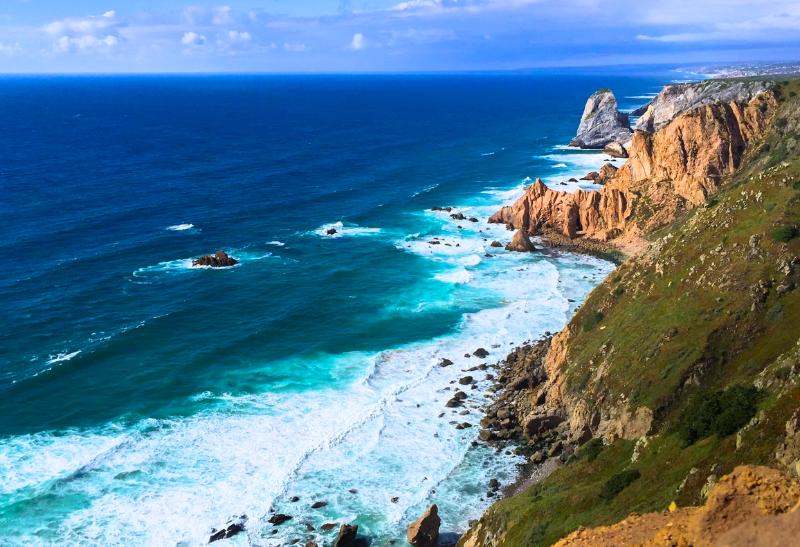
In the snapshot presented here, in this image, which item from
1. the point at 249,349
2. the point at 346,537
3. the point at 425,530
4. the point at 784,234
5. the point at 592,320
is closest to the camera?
the point at 425,530

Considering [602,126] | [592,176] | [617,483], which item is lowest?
[617,483]

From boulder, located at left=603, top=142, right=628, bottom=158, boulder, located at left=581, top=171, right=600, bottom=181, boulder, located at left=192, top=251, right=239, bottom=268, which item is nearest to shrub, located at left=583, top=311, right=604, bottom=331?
boulder, located at left=192, top=251, right=239, bottom=268

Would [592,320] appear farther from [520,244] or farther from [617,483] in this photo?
[520,244]

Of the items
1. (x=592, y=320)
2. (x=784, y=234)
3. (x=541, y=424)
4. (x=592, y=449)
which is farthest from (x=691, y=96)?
(x=592, y=449)

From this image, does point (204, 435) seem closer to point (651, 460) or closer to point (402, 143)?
point (651, 460)

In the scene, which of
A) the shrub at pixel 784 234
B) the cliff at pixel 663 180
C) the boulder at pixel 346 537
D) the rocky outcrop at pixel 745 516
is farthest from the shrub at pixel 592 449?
the cliff at pixel 663 180

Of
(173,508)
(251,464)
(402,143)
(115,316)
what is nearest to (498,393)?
(251,464)

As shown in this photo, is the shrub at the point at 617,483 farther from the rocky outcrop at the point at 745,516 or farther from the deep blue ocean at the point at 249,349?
the rocky outcrop at the point at 745,516
